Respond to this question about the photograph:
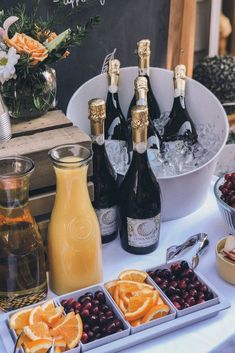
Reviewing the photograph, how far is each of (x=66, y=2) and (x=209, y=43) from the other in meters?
1.28

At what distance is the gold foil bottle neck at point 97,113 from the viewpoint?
938 mm

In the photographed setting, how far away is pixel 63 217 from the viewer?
889mm

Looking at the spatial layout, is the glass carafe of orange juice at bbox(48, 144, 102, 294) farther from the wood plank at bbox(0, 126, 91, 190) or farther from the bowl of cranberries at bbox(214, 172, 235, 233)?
the bowl of cranberries at bbox(214, 172, 235, 233)

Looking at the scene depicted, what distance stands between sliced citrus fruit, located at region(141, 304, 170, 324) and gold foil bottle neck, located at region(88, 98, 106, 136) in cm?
34

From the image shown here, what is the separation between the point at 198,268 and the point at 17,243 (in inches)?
14.2

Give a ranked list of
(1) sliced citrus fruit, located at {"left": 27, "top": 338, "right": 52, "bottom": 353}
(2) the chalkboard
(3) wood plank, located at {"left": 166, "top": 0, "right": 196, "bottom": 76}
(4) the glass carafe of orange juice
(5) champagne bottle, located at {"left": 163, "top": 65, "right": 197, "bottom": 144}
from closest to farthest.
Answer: (1) sliced citrus fruit, located at {"left": 27, "top": 338, "right": 52, "bottom": 353}, (4) the glass carafe of orange juice, (5) champagne bottle, located at {"left": 163, "top": 65, "right": 197, "bottom": 144}, (2) the chalkboard, (3) wood plank, located at {"left": 166, "top": 0, "right": 196, "bottom": 76}

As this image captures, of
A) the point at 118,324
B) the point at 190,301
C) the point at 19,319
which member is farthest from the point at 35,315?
the point at 190,301

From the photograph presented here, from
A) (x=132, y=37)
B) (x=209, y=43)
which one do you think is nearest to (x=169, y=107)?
(x=132, y=37)

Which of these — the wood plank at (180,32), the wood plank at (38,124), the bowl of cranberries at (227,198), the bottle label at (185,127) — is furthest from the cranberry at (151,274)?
the wood plank at (180,32)

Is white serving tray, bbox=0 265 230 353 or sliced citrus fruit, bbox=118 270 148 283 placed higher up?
sliced citrus fruit, bbox=118 270 148 283

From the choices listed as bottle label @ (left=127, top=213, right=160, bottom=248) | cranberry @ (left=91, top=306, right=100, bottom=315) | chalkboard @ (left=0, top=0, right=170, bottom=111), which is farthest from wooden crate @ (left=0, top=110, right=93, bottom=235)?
chalkboard @ (left=0, top=0, right=170, bottom=111)

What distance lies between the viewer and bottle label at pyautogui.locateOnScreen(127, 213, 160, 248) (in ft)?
3.34

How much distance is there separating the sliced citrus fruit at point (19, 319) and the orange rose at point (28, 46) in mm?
438

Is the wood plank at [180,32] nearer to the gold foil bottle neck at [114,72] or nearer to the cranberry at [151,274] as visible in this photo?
the gold foil bottle neck at [114,72]
